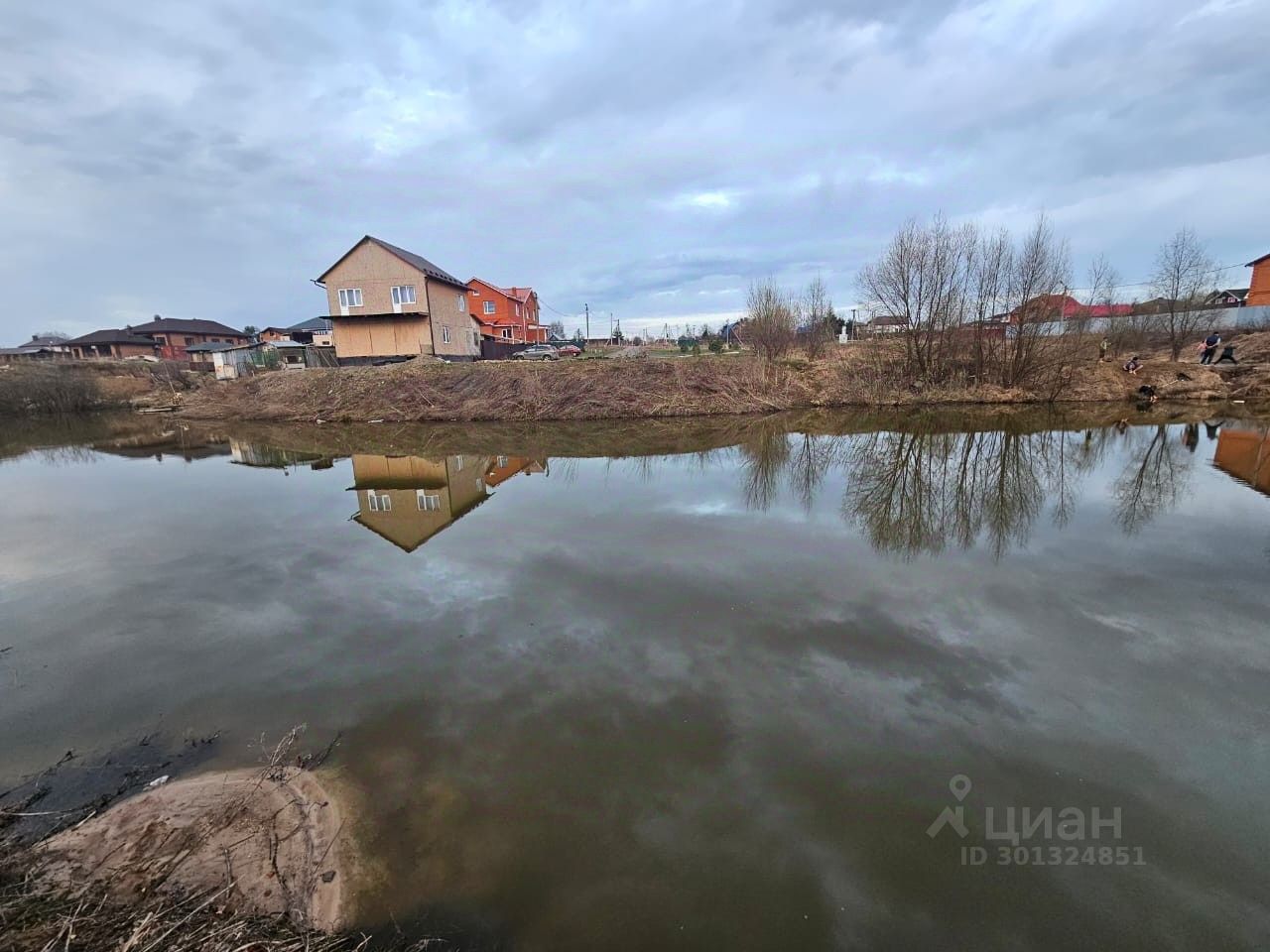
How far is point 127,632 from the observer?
666 cm

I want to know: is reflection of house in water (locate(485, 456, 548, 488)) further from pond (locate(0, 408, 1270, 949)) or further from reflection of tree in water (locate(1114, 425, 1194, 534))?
reflection of tree in water (locate(1114, 425, 1194, 534))

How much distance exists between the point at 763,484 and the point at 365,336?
3186cm

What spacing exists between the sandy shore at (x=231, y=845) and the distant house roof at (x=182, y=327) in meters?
92.5

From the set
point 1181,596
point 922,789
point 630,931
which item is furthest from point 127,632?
point 1181,596

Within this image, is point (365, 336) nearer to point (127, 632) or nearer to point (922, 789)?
point (127, 632)

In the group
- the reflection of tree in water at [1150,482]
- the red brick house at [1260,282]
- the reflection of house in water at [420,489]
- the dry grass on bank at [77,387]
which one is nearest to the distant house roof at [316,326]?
the dry grass on bank at [77,387]

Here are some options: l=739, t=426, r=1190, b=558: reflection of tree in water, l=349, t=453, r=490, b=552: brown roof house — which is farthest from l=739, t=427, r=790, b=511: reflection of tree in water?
l=349, t=453, r=490, b=552: brown roof house

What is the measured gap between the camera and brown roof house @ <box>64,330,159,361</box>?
67.9m

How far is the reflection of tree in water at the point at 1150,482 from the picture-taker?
9961mm

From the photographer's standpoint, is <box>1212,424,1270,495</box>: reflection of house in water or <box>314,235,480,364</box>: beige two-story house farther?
<box>314,235,480,364</box>: beige two-story house

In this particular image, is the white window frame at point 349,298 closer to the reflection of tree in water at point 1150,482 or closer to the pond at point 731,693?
the pond at point 731,693

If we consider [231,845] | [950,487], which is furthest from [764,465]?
[231,845]

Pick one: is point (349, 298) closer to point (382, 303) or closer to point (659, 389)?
point (382, 303)

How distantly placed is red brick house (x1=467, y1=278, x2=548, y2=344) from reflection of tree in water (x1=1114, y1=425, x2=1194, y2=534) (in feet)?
143
